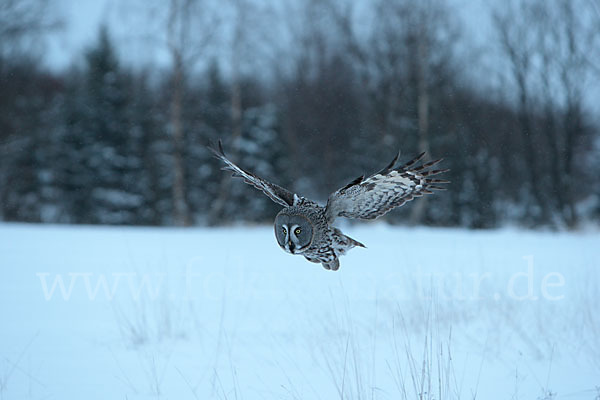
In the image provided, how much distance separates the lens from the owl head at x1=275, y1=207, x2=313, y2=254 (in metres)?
3.57

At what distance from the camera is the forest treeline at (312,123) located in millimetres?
13867

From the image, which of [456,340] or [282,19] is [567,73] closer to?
[282,19]

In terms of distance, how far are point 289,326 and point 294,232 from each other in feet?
5.77

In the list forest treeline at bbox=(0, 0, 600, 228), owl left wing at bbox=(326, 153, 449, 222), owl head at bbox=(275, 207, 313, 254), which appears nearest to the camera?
owl head at bbox=(275, 207, 313, 254)

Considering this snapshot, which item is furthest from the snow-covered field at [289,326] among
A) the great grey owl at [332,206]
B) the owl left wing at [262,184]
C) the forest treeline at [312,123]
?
the forest treeline at [312,123]

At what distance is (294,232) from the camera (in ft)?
11.8

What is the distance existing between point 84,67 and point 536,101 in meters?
15.8

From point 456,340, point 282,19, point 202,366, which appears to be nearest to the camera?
point 202,366

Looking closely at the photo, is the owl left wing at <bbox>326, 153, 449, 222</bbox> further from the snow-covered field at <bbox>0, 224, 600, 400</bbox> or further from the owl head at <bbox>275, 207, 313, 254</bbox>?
the snow-covered field at <bbox>0, 224, 600, 400</bbox>

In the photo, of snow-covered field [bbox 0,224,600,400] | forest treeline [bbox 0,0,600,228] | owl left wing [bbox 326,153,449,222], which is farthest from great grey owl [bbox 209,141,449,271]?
forest treeline [bbox 0,0,600,228]

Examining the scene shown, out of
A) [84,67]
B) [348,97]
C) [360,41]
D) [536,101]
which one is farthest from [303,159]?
[84,67]

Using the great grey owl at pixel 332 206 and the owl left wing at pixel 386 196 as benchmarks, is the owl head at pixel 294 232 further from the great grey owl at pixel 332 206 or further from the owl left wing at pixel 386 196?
the owl left wing at pixel 386 196

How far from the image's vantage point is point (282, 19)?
15.8 meters

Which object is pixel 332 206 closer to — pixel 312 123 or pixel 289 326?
pixel 289 326
